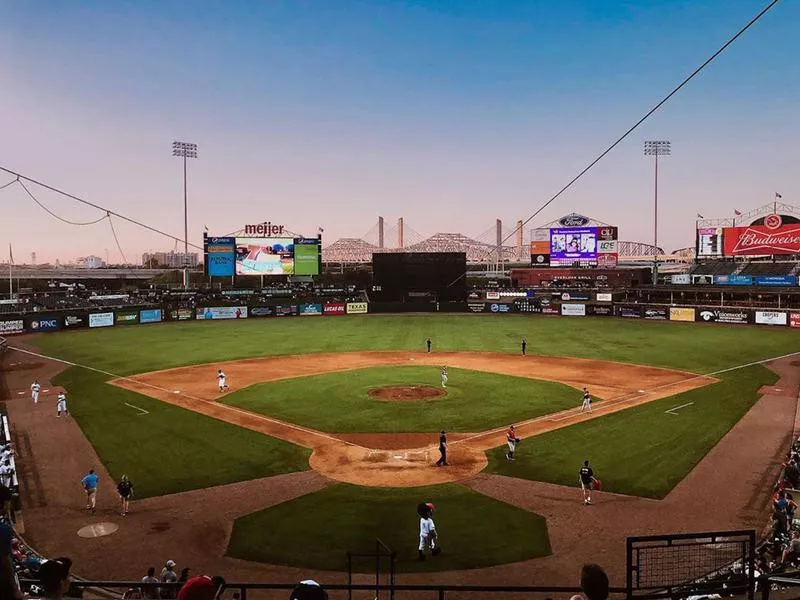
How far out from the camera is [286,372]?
38.5 meters

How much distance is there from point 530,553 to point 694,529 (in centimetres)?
448

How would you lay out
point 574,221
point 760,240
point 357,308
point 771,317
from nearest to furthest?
1. point 771,317
2. point 760,240
3. point 357,308
4. point 574,221

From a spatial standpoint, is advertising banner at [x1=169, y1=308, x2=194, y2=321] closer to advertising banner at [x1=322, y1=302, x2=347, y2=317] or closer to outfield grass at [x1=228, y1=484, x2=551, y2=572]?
advertising banner at [x1=322, y1=302, x2=347, y2=317]

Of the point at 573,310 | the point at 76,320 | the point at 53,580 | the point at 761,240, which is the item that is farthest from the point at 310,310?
the point at 53,580

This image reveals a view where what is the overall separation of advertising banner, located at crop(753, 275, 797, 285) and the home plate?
7377 cm

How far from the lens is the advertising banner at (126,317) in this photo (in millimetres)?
64750

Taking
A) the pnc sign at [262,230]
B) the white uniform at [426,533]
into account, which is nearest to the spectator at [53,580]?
the white uniform at [426,533]

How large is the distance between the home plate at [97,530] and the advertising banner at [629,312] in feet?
205

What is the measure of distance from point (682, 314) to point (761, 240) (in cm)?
1666

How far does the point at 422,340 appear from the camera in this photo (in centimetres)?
5303

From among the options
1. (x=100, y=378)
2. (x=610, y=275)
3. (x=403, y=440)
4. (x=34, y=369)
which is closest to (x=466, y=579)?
(x=403, y=440)

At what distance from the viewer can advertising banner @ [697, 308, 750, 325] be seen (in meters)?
60.4

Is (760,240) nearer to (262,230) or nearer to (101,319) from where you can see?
(262,230)

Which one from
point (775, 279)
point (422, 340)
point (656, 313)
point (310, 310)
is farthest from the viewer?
point (310, 310)
